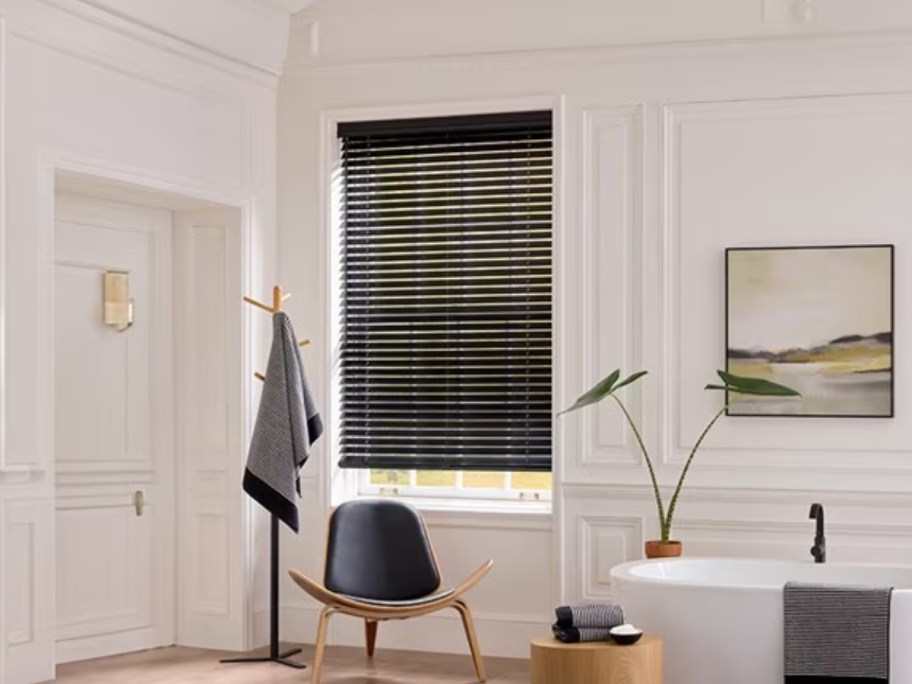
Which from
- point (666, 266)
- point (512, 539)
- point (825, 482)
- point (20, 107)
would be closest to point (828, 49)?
point (666, 266)

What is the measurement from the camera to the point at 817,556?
602 centimetres

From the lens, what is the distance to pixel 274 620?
6676 millimetres

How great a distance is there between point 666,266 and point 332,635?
2278mm

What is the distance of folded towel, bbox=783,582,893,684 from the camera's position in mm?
5199

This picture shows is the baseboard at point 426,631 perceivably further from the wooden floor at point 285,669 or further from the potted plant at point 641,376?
the potted plant at point 641,376

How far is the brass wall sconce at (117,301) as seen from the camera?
6652 mm

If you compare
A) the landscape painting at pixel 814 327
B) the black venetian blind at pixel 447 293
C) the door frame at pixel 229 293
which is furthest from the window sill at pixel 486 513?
the landscape painting at pixel 814 327

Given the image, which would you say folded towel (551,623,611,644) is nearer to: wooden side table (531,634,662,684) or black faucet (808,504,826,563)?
wooden side table (531,634,662,684)

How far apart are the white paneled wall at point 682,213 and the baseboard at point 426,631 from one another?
19mm

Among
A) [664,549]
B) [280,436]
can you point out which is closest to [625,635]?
[664,549]

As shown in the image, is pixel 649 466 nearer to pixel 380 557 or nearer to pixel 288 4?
pixel 380 557

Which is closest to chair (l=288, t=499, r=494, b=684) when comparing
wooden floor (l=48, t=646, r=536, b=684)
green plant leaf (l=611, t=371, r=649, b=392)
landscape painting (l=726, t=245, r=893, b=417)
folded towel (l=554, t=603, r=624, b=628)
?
wooden floor (l=48, t=646, r=536, b=684)

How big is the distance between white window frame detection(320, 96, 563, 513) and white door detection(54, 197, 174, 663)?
736mm

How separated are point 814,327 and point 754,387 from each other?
428 mm
